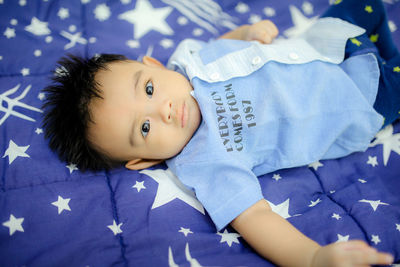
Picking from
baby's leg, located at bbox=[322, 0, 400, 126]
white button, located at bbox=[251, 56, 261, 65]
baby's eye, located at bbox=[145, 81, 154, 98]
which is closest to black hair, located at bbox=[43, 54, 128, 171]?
baby's eye, located at bbox=[145, 81, 154, 98]

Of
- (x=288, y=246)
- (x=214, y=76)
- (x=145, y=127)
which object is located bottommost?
(x=288, y=246)

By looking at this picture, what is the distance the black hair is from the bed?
0.12ft

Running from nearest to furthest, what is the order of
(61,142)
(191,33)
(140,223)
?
(140,223), (61,142), (191,33)

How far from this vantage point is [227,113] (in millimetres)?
975

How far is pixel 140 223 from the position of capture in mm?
888

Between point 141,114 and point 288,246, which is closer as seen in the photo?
point 288,246

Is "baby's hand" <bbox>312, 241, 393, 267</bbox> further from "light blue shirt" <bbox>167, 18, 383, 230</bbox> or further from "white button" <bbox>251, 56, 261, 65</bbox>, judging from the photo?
"white button" <bbox>251, 56, 261, 65</bbox>

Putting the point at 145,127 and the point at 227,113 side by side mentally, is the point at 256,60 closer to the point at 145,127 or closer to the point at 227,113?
the point at 227,113

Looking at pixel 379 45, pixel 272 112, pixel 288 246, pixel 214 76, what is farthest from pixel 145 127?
pixel 379 45

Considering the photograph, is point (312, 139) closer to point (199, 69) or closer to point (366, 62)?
point (366, 62)

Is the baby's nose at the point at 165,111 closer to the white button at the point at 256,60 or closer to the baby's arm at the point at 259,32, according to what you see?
the white button at the point at 256,60

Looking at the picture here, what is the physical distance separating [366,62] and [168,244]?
0.89 metres

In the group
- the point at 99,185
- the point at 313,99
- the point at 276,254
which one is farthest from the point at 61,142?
the point at 313,99

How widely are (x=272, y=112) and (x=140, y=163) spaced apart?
1.54 ft
